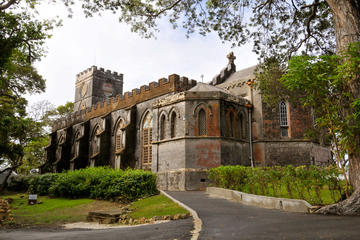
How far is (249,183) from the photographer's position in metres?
12.8

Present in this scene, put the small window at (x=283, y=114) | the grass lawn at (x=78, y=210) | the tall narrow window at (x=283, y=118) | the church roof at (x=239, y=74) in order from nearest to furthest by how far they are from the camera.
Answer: the grass lawn at (x=78, y=210) < the tall narrow window at (x=283, y=118) < the small window at (x=283, y=114) < the church roof at (x=239, y=74)

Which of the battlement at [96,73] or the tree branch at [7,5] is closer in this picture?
the tree branch at [7,5]

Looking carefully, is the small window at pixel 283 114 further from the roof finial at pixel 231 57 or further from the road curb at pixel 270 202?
the road curb at pixel 270 202

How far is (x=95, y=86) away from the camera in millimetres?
46125

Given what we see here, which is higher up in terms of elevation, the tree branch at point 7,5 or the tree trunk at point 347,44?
the tree branch at point 7,5

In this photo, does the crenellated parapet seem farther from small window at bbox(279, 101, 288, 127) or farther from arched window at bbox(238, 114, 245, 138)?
small window at bbox(279, 101, 288, 127)

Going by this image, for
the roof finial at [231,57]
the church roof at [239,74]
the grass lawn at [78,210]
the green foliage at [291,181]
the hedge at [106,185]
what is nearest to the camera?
the green foliage at [291,181]

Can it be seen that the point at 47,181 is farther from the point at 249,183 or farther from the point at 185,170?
the point at 249,183

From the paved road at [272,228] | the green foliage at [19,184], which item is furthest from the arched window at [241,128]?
the green foliage at [19,184]

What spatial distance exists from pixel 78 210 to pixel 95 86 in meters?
34.1

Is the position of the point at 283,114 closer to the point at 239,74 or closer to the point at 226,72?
the point at 239,74

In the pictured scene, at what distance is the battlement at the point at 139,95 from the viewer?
78.1ft

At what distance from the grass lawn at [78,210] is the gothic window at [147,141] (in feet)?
27.7

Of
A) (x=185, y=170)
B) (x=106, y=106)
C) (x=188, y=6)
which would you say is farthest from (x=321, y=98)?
(x=106, y=106)
